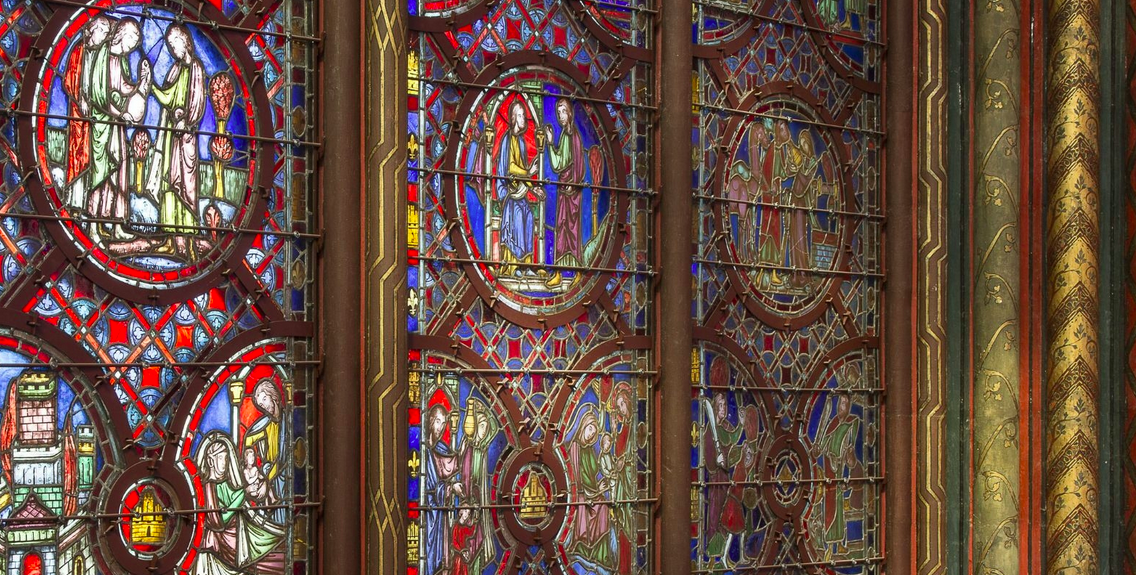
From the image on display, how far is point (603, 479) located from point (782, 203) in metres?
1.38

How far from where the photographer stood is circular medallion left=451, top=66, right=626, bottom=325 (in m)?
4.90

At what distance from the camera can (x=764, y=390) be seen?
18.0ft

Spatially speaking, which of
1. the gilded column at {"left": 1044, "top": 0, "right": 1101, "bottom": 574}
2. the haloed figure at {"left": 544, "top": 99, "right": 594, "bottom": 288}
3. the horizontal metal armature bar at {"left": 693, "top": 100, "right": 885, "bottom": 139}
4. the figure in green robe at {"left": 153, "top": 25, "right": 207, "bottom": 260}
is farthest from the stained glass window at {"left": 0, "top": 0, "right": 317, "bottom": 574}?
the gilded column at {"left": 1044, "top": 0, "right": 1101, "bottom": 574}

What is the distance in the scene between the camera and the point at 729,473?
5398 mm

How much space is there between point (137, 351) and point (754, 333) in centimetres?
242

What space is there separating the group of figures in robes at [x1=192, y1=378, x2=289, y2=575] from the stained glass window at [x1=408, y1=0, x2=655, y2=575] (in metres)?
0.47

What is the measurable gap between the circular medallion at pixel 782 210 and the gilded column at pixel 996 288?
608 mm

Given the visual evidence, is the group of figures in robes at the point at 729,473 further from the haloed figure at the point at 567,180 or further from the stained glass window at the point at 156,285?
the stained glass window at the point at 156,285

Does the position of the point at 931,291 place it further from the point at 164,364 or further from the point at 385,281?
the point at 164,364

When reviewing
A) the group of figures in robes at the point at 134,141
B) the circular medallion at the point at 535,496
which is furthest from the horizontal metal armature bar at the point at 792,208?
the group of figures in robes at the point at 134,141

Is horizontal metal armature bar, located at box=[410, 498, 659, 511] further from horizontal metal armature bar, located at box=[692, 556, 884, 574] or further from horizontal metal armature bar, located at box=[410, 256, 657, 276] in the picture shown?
horizontal metal armature bar, located at box=[410, 256, 657, 276]

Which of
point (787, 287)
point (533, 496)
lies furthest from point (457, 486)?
point (787, 287)

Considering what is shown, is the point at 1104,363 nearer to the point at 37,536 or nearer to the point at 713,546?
the point at 713,546

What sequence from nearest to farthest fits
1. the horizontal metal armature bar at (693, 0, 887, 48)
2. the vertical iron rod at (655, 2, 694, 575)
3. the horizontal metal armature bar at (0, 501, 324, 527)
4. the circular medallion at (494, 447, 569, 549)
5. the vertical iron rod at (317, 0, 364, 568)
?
the horizontal metal armature bar at (0, 501, 324, 527), the vertical iron rod at (317, 0, 364, 568), the circular medallion at (494, 447, 569, 549), the vertical iron rod at (655, 2, 694, 575), the horizontal metal armature bar at (693, 0, 887, 48)
